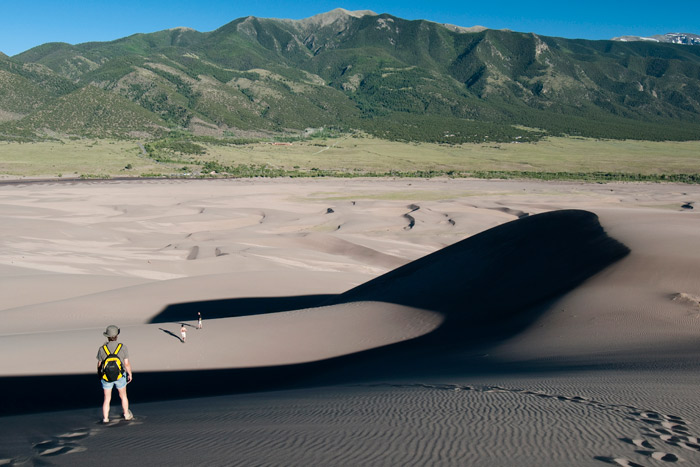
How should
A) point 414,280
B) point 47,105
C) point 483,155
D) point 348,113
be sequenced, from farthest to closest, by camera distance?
point 348,113 → point 47,105 → point 483,155 → point 414,280

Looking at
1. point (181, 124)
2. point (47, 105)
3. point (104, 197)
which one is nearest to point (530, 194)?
point (104, 197)

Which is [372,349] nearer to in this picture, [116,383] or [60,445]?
[116,383]

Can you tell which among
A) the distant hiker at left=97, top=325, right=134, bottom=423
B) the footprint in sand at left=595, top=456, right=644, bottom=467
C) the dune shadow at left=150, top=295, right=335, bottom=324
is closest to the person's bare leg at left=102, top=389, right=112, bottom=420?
the distant hiker at left=97, top=325, right=134, bottom=423

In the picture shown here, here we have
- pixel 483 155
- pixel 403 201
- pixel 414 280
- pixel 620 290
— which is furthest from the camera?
pixel 483 155

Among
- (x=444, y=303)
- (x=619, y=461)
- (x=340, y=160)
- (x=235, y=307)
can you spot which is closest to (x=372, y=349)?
(x=444, y=303)

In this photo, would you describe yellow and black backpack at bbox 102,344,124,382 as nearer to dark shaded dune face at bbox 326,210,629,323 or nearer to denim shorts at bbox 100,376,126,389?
denim shorts at bbox 100,376,126,389

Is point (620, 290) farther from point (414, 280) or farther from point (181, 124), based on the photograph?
point (181, 124)

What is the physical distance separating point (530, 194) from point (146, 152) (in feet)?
245

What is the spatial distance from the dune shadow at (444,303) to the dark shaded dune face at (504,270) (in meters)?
0.03

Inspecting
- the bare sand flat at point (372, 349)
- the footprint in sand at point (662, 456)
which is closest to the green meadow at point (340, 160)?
the bare sand flat at point (372, 349)

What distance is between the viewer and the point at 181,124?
496 ft

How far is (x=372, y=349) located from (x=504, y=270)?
5.93m

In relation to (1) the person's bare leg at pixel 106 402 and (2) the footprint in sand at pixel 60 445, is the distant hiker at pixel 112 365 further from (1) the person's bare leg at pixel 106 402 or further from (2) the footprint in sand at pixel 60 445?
(2) the footprint in sand at pixel 60 445

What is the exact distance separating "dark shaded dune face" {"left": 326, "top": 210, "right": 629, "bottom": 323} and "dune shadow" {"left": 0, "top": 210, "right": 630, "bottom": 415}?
31 mm
